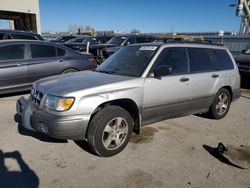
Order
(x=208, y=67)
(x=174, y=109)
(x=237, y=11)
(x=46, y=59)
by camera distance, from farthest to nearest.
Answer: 1. (x=237, y=11)
2. (x=46, y=59)
3. (x=208, y=67)
4. (x=174, y=109)

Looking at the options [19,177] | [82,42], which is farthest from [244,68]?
[82,42]

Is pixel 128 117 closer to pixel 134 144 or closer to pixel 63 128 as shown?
pixel 134 144

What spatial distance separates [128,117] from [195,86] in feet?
5.31

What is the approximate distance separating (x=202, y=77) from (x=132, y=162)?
7.45 feet

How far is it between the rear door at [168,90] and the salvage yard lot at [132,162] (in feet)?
1.60

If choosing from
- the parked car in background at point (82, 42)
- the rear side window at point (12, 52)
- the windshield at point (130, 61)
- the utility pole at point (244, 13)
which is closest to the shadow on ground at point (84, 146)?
the windshield at point (130, 61)

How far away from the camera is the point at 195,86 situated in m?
4.73

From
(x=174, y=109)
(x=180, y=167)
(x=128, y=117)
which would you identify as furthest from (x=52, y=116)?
(x=174, y=109)

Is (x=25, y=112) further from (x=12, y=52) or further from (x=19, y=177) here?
(x=12, y=52)

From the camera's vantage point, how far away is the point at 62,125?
3299 millimetres

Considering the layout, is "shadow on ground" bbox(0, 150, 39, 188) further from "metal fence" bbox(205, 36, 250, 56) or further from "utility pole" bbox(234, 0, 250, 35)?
"utility pole" bbox(234, 0, 250, 35)

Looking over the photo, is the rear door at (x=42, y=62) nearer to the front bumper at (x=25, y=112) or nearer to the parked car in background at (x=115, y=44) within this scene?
the front bumper at (x=25, y=112)

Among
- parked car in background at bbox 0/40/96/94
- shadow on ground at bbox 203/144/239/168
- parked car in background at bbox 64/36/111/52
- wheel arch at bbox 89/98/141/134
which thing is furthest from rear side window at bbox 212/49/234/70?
parked car in background at bbox 64/36/111/52

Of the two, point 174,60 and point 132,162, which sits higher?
point 174,60
